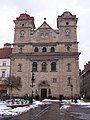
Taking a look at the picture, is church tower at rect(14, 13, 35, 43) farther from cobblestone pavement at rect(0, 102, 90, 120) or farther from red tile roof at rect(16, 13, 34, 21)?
cobblestone pavement at rect(0, 102, 90, 120)

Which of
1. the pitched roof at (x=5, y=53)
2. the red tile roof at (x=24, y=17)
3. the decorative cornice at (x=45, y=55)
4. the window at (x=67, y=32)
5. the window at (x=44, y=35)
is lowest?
the decorative cornice at (x=45, y=55)

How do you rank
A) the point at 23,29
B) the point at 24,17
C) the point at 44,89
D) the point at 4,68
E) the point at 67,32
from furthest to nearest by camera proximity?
the point at 24,17, the point at 23,29, the point at 67,32, the point at 4,68, the point at 44,89

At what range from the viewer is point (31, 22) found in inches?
2990

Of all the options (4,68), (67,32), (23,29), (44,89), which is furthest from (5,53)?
(67,32)

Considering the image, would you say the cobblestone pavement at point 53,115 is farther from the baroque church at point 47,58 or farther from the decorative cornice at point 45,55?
the decorative cornice at point 45,55

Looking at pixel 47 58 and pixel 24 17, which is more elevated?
pixel 24 17

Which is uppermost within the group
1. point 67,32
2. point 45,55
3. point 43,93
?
point 67,32

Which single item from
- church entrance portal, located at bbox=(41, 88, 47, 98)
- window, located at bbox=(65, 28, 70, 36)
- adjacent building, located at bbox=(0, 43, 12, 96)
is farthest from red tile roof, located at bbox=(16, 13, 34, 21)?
church entrance portal, located at bbox=(41, 88, 47, 98)

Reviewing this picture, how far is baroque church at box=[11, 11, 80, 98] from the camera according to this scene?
6975 cm

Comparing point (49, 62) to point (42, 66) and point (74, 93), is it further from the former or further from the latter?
point (74, 93)

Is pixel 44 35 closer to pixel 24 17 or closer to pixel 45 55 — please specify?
pixel 45 55

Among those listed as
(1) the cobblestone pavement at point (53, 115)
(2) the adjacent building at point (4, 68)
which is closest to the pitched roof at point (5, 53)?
(2) the adjacent building at point (4, 68)

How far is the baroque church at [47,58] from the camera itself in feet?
229

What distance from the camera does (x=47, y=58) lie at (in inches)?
2810
